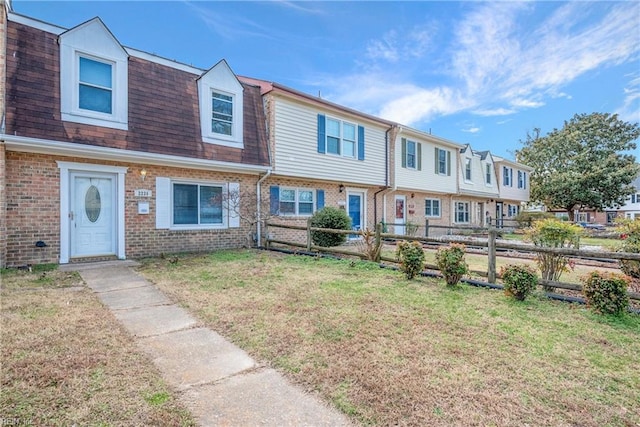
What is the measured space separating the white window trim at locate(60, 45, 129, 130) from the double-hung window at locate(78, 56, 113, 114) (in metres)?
0.06

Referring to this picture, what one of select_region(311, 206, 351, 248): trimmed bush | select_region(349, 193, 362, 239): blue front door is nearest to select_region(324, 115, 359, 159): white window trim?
select_region(349, 193, 362, 239): blue front door

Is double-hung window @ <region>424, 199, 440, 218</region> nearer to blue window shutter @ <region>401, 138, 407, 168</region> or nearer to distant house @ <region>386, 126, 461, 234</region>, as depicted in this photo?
distant house @ <region>386, 126, 461, 234</region>

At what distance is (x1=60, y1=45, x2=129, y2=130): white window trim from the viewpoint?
781 cm

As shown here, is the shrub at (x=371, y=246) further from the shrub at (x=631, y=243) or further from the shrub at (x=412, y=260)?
the shrub at (x=631, y=243)

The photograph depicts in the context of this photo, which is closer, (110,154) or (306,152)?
(110,154)

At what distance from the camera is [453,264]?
6.08 metres

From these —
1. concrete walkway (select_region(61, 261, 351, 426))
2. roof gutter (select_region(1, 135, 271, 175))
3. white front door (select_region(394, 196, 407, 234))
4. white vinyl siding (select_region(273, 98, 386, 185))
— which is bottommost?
concrete walkway (select_region(61, 261, 351, 426))

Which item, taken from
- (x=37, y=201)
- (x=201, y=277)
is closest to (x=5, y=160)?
(x=37, y=201)

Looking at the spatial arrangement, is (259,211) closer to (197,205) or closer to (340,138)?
(197,205)

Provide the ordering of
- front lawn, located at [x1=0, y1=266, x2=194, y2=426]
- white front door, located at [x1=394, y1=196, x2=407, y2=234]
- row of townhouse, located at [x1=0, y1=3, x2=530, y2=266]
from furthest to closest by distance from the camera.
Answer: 1. white front door, located at [x1=394, y1=196, x2=407, y2=234]
2. row of townhouse, located at [x1=0, y1=3, x2=530, y2=266]
3. front lawn, located at [x1=0, y1=266, x2=194, y2=426]

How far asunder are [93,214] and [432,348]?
8642 mm

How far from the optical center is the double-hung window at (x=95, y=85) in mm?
8133

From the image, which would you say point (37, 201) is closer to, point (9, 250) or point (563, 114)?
point (9, 250)

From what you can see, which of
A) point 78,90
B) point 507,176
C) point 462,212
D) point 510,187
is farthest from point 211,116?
point 510,187
